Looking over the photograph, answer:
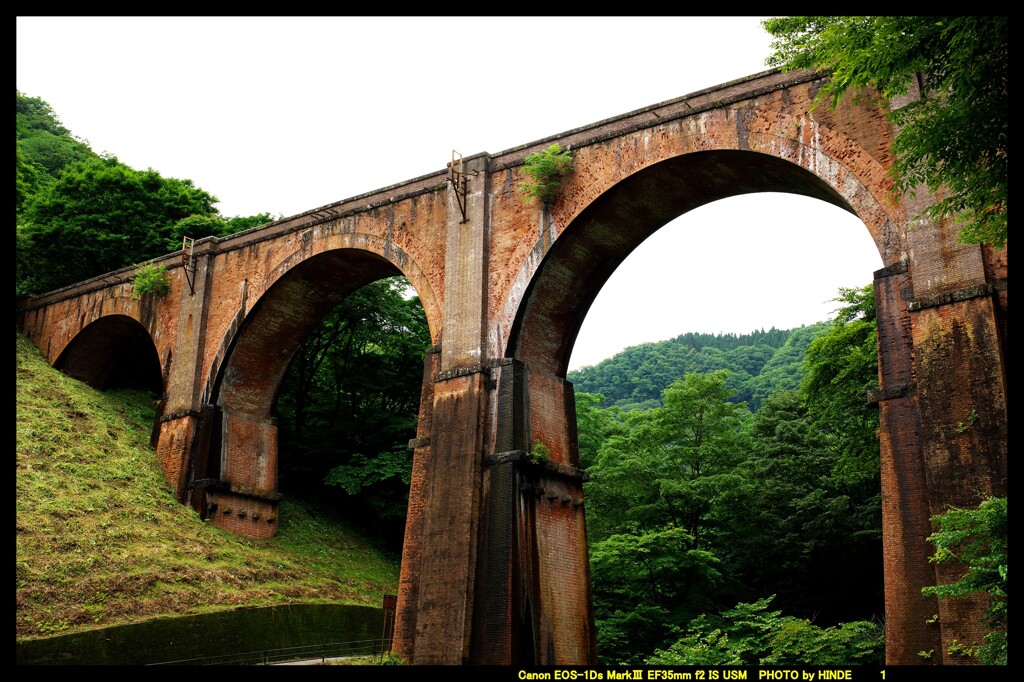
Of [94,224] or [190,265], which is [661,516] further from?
[94,224]

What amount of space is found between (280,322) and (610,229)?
321 inches

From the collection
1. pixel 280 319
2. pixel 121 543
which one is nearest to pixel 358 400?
pixel 280 319

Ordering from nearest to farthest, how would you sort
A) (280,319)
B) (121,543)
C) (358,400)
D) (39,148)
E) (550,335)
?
1. (550,335)
2. (121,543)
3. (280,319)
4. (358,400)
5. (39,148)

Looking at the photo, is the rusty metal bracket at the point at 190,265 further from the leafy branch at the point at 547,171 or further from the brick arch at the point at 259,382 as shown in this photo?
the leafy branch at the point at 547,171

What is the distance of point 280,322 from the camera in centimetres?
1980

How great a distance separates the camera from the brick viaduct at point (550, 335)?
10.4 m

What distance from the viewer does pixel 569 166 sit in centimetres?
1475

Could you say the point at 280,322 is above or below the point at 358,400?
above

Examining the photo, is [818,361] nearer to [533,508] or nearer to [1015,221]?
[533,508]

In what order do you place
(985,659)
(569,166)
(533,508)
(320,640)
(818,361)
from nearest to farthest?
(985,659), (533,508), (569,166), (320,640), (818,361)

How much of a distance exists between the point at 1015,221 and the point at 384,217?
12289mm

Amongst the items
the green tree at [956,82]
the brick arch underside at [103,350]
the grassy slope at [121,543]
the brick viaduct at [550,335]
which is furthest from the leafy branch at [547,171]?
the brick arch underside at [103,350]
